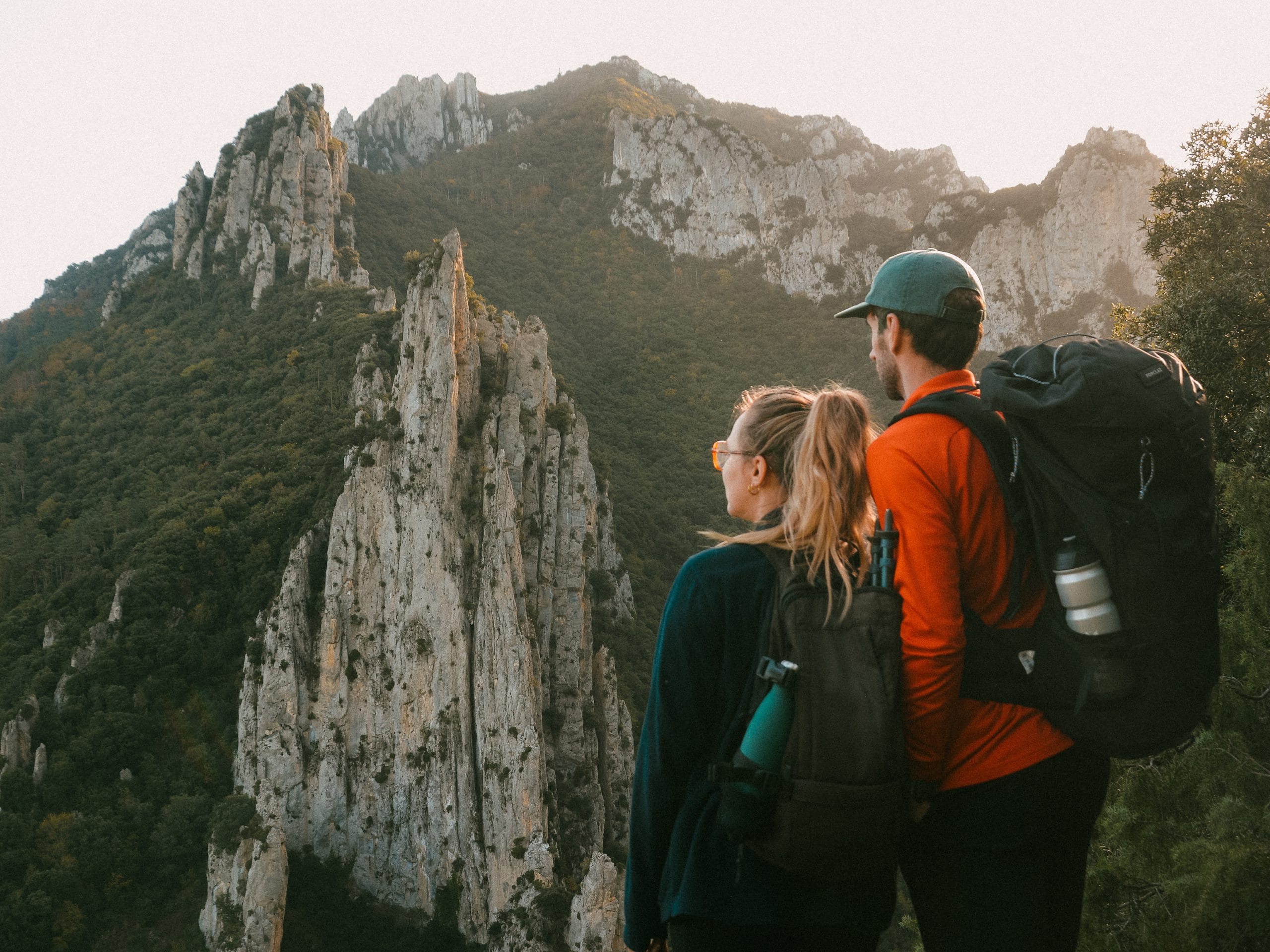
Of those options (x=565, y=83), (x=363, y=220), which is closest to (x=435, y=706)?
(x=363, y=220)

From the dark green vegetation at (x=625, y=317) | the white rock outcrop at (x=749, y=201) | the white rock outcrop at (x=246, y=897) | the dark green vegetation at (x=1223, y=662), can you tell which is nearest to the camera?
the dark green vegetation at (x=1223, y=662)

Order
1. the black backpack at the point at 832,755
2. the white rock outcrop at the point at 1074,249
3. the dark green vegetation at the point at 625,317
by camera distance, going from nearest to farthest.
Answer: the black backpack at the point at 832,755 → the dark green vegetation at the point at 625,317 → the white rock outcrop at the point at 1074,249

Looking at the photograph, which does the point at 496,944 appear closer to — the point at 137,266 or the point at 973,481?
the point at 973,481

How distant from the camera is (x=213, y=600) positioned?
1719 inches

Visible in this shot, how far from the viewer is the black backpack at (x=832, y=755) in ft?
6.91

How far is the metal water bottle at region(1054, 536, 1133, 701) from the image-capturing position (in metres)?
2.16

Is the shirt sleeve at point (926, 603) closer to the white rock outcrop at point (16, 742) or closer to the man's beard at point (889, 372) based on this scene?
the man's beard at point (889, 372)

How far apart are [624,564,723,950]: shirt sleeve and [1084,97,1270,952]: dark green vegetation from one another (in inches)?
144

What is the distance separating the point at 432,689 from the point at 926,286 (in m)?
37.3

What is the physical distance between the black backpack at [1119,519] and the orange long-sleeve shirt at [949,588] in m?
0.06

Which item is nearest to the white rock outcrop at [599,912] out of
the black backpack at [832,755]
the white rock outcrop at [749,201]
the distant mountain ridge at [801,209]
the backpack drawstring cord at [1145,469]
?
the black backpack at [832,755]

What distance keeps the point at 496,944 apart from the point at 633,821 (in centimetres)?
3545

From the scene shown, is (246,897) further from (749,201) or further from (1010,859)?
(749,201)

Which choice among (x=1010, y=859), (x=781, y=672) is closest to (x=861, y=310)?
(x=781, y=672)
